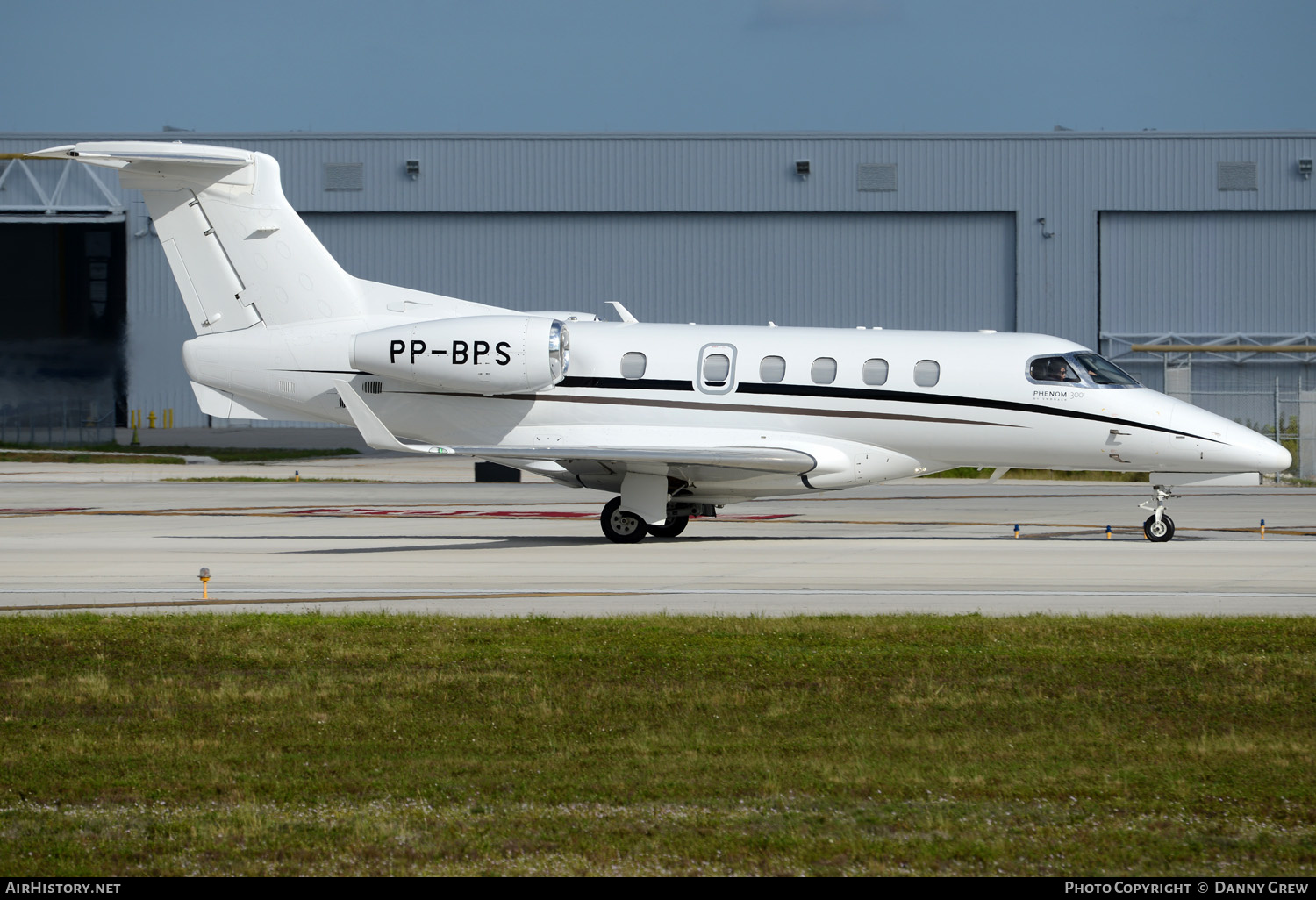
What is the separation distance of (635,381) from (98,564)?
804 centimetres

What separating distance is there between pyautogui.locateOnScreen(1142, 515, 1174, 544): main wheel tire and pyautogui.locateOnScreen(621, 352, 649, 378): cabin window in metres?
8.10

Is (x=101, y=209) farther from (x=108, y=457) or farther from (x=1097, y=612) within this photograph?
(x=1097, y=612)

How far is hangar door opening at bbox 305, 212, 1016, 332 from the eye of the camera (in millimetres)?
53906

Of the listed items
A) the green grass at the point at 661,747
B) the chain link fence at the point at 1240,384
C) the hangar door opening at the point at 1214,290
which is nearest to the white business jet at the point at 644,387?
the green grass at the point at 661,747

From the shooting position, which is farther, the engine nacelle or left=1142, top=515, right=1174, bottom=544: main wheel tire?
left=1142, top=515, right=1174, bottom=544: main wheel tire

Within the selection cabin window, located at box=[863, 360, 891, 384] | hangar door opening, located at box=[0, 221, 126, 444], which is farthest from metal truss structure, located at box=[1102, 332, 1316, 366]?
hangar door opening, located at box=[0, 221, 126, 444]

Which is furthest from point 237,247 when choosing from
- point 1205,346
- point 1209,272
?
point 1209,272

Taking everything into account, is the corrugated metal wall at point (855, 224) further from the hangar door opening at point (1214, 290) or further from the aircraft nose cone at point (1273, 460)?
the aircraft nose cone at point (1273, 460)

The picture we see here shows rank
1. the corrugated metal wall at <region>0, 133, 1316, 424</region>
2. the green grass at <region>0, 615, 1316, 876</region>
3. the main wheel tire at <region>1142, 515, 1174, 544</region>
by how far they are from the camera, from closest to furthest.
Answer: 1. the green grass at <region>0, 615, 1316, 876</region>
2. the main wheel tire at <region>1142, 515, 1174, 544</region>
3. the corrugated metal wall at <region>0, 133, 1316, 424</region>

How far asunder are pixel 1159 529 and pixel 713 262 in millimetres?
34441

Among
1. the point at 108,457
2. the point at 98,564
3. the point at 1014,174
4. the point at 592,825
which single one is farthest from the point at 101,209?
the point at 592,825

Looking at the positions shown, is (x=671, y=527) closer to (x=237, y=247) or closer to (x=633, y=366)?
(x=633, y=366)

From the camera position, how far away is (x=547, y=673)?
34.7ft

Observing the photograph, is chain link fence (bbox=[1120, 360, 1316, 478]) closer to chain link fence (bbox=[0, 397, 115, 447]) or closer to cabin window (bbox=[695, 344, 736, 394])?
cabin window (bbox=[695, 344, 736, 394])
